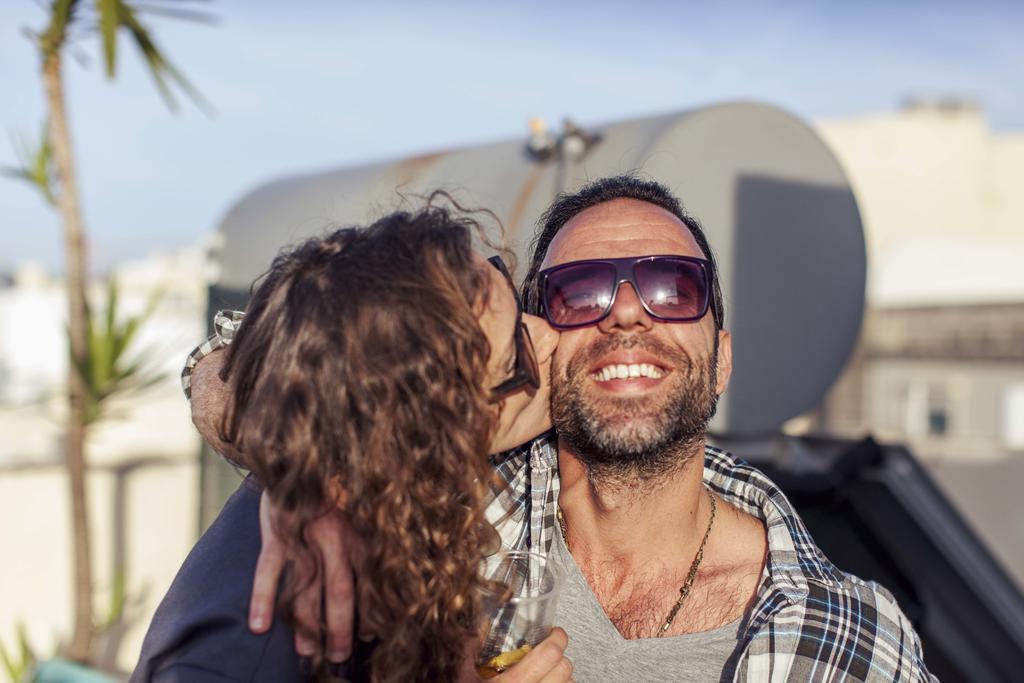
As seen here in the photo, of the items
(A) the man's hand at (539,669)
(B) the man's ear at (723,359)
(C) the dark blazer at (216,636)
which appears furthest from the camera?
(B) the man's ear at (723,359)

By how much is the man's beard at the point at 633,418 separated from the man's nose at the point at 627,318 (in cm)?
2

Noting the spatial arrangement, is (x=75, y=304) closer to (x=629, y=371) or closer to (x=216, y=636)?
(x=629, y=371)

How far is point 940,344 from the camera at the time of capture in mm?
14734

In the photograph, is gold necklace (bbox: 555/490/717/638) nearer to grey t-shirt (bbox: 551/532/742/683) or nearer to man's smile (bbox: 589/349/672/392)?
grey t-shirt (bbox: 551/532/742/683)

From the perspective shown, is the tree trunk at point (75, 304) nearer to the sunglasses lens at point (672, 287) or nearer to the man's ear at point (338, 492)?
the sunglasses lens at point (672, 287)

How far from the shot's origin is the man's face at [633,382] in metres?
1.95

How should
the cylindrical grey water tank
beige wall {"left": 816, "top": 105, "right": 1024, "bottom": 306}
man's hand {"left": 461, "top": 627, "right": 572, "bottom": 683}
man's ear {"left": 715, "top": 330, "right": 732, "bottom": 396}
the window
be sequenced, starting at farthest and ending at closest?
1. beige wall {"left": 816, "top": 105, "right": 1024, "bottom": 306}
2. the window
3. the cylindrical grey water tank
4. man's ear {"left": 715, "top": 330, "right": 732, "bottom": 396}
5. man's hand {"left": 461, "top": 627, "right": 572, "bottom": 683}

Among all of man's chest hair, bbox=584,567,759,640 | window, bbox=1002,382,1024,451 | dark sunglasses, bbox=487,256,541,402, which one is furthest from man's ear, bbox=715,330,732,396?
window, bbox=1002,382,1024,451

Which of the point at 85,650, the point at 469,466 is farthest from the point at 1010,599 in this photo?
the point at 85,650

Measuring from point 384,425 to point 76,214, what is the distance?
Answer: 4.08 metres

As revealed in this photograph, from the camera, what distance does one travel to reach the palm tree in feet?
15.5

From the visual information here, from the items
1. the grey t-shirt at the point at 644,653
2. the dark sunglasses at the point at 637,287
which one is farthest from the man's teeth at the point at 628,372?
the grey t-shirt at the point at 644,653

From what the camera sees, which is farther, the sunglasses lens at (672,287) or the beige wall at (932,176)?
the beige wall at (932,176)

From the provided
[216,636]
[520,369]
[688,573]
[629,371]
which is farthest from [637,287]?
[216,636]
